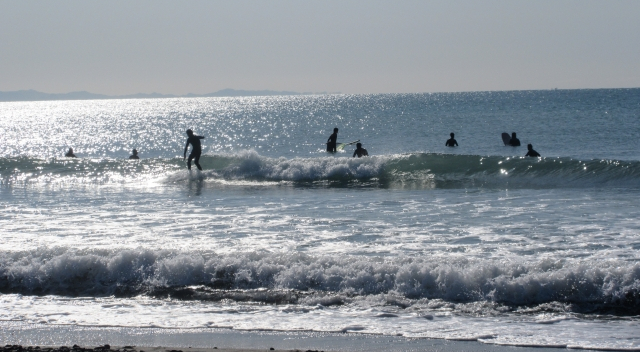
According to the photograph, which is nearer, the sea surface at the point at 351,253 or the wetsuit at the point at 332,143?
the sea surface at the point at 351,253

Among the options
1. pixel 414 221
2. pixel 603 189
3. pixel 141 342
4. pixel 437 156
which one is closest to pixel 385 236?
pixel 414 221

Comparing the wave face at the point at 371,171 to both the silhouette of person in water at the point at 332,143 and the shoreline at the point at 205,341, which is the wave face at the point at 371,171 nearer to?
the silhouette of person in water at the point at 332,143

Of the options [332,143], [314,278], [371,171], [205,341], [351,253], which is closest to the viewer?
[205,341]

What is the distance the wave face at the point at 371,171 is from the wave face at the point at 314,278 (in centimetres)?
925

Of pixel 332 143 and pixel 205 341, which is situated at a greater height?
pixel 332 143

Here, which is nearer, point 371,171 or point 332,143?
point 371,171

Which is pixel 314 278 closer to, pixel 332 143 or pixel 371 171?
pixel 371 171

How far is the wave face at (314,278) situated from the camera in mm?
7297

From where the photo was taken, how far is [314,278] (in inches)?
316

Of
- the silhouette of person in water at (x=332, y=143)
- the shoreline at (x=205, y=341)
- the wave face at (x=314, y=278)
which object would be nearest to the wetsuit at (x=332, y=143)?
the silhouette of person in water at (x=332, y=143)

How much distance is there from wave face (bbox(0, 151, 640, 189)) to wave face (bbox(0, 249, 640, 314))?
9.25m

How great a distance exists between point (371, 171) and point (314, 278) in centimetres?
1193

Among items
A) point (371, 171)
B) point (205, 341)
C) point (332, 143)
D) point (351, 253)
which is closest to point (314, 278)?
point (351, 253)

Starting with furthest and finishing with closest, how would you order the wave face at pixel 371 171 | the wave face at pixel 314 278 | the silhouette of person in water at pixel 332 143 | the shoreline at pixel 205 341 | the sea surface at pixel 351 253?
the silhouette of person in water at pixel 332 143 → the wave face at pixel 371 171 → the wave face at pixel 314 278 → the sea surface at pixel 351 253 → the shoreline at pixel 205 341
